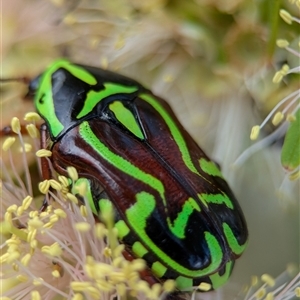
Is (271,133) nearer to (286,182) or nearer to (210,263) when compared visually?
(286,182)

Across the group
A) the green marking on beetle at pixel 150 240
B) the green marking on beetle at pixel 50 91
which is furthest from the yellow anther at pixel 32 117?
the green marking on beetle at pixel 150 240

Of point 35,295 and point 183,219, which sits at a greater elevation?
point 183,219

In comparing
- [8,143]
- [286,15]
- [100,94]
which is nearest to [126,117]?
[100,94]

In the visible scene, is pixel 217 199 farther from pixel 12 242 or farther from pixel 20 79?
pixel 20 79

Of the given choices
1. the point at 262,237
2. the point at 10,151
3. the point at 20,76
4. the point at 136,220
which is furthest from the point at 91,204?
the point at 262,237

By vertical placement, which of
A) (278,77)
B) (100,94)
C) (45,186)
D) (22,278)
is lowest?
(22,278)

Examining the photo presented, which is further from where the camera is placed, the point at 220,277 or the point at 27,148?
the point at 27,148

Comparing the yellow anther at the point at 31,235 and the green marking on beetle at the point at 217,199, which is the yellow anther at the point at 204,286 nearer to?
the green marking on beetle at the point at 217,199
